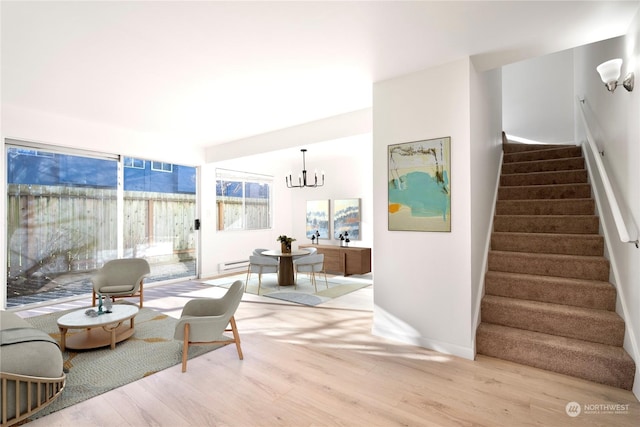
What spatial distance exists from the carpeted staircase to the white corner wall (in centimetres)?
42

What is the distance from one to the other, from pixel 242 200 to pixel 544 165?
635 cm

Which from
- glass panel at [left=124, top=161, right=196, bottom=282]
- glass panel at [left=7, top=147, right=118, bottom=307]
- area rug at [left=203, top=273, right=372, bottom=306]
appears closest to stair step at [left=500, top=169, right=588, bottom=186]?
area rug at [left=203, top=273, right=372, bottom=306]

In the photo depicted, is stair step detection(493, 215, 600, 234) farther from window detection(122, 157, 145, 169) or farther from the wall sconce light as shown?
window detection(122, 157, 145, 169)

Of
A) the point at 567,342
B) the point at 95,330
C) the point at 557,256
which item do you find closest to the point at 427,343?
the point at 567,342

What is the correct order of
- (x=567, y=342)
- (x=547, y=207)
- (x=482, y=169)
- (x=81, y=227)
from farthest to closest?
1. (x=81, y=227)
2. (x=547, y=207)
3. (x=482, y=169)
4. (x=567, y=342)

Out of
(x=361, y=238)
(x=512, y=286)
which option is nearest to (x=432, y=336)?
(x=512, y=286)

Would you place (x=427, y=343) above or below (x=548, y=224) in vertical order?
below

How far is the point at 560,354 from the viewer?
9.10 ft

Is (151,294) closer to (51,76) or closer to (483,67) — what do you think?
(51,76)

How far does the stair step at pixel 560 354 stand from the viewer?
8.36ft

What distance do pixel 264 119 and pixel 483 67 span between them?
308cm

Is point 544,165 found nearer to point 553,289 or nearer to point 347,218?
point 553,289

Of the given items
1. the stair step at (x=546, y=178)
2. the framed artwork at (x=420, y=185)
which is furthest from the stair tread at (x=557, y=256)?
the stair step at (x=546, y=178)

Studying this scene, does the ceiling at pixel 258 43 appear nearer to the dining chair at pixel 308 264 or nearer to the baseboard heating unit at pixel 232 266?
the dining chair at pixel 308 264
